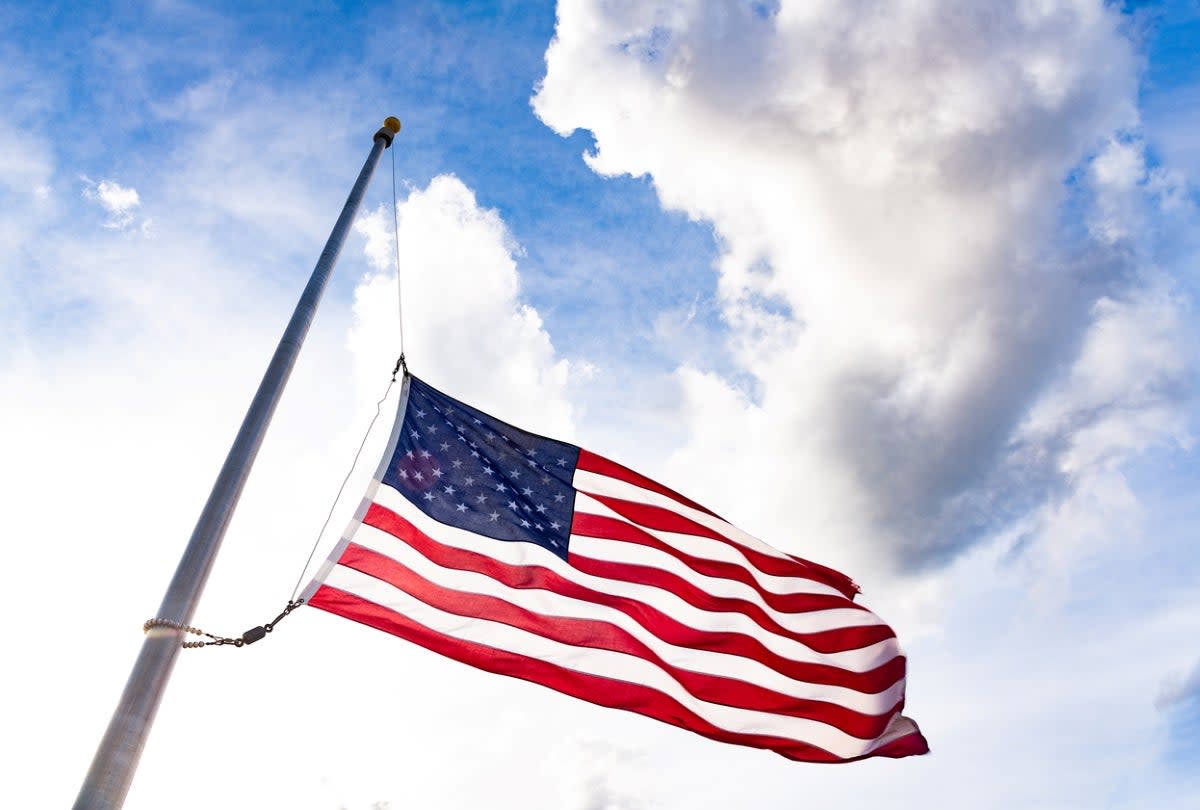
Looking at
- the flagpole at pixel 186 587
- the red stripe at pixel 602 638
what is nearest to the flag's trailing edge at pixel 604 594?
the red stripe at pixel 602 638

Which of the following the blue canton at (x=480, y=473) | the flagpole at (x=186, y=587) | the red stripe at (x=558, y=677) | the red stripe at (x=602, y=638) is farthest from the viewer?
the blue canton at (x=480, y=473)

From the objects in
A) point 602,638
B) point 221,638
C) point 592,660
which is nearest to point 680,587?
point 602,638

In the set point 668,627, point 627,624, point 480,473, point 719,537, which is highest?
point 719,537

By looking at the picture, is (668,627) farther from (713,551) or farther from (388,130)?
(388,130)

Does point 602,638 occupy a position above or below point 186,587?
above

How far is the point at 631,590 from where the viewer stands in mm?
13398

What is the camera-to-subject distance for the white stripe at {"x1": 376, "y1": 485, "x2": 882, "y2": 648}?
11875 millimetres

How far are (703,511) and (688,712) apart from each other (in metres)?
3.43

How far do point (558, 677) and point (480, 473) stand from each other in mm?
3331

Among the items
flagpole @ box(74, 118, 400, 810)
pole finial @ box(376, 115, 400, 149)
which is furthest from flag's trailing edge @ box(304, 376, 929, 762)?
pole finial @ box(376, 115, 400, 149)

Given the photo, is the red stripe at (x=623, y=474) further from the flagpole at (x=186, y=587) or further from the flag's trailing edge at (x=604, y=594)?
the flagpole at (x=186, y=587)

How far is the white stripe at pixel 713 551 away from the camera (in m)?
13.8

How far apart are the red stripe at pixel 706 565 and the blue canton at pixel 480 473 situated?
46cm

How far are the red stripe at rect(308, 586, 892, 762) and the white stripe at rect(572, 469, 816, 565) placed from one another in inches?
122
